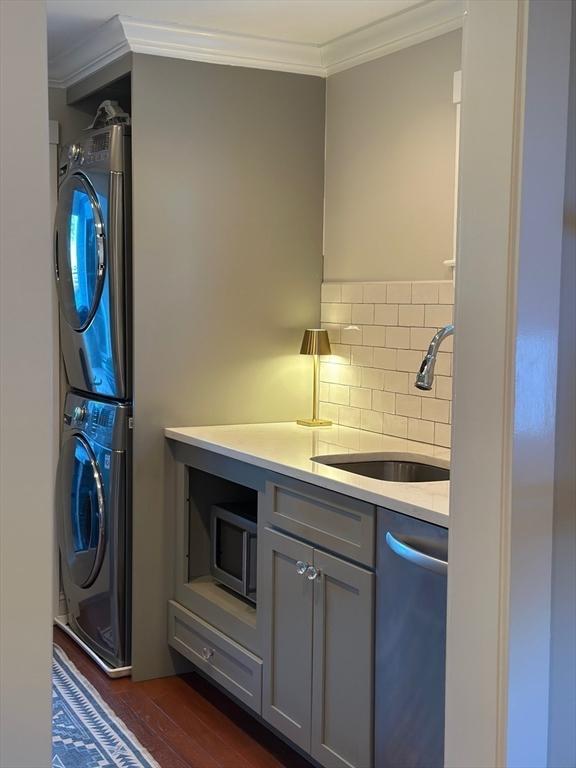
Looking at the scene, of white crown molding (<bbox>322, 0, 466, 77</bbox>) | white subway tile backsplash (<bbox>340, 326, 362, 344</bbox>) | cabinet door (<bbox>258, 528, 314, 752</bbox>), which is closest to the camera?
cabinet door (<bbox>258, 528, 314, 752</bbox>)

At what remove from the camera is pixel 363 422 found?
11.9ft

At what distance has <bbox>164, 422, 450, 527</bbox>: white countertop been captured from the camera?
2373 millimetres

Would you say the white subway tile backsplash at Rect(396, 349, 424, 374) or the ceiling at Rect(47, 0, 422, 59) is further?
the white subway tile backsplash at Rect(396, 349, 424, 374)

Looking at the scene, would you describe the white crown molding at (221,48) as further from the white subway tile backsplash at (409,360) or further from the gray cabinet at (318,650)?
the gray cabinet at (318,650)

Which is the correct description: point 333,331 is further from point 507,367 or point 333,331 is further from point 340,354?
point 507,367

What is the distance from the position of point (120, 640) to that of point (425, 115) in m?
2.26

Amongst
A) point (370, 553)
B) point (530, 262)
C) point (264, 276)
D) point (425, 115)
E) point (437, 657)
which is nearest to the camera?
→ point (530, 262)

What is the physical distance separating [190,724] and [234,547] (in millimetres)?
621

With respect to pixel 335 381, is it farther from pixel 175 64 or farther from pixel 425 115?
pixel 175 64

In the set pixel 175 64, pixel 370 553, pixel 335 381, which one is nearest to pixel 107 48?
pixel 175 64

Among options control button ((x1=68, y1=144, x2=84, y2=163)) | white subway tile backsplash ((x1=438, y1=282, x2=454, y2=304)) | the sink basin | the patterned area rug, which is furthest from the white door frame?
control button ((x1=68, y1=144, x2=84, y2=163))

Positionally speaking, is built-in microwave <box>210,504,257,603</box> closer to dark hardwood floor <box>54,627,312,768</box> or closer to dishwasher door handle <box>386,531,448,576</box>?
dark hardwood floor <box>54,627,312,768</box>

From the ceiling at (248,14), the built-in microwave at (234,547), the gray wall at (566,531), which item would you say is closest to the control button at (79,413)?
the built-in microwave at (234,547)

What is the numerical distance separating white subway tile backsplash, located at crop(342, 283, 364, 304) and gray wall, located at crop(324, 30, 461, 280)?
38mm
